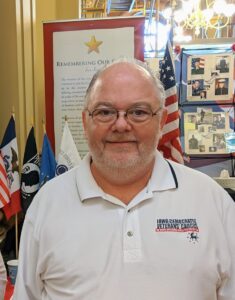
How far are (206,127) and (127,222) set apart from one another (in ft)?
9.52

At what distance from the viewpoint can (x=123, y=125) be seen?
124cm

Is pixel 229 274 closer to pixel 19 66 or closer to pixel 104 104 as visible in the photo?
pixel 104 104

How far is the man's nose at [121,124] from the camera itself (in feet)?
4.06

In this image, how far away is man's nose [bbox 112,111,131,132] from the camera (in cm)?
124

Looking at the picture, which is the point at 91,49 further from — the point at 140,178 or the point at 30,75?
the point at 140,178

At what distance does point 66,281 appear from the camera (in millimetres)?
1222

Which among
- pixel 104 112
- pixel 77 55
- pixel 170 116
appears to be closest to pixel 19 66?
pixel 77 55

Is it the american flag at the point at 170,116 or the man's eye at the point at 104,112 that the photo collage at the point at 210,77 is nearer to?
the american flag at the point at 170,116

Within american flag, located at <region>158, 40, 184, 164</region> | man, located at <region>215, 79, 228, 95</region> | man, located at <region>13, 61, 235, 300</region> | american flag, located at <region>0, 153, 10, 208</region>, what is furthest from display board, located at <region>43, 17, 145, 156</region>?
man, located at <region>215, 79, 228, 95</region>

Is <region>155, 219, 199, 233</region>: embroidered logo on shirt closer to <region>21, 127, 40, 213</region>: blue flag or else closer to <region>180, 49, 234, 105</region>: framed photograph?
<region>21, 127, 40, 213</region>: blue flag

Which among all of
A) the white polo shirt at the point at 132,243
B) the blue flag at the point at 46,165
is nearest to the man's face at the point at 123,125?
the white polo shirt at the point at 132,243

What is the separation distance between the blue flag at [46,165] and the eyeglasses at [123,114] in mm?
1246

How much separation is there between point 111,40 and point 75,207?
1659mm

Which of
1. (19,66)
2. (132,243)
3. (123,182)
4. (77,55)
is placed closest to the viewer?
(132,243)
